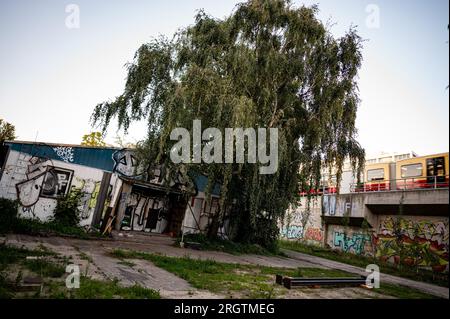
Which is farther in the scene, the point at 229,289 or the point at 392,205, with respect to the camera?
the point at 392,205

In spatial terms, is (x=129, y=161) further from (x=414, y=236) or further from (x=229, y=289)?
(x=414, y=236)

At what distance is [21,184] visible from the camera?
1173cm

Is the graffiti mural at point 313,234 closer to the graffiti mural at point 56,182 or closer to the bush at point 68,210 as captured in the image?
the bush at point 68,210

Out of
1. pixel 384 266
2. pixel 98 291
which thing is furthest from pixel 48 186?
pixel 384 266

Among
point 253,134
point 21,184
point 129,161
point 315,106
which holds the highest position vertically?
point 315,106

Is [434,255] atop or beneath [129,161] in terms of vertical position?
beneath

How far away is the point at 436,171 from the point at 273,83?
11.8m

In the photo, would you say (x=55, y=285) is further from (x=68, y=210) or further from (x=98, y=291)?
(x=68, y=210)

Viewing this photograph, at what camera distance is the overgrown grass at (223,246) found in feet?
45.5

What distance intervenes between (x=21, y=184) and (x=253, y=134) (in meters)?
10.3

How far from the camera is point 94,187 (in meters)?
13.2

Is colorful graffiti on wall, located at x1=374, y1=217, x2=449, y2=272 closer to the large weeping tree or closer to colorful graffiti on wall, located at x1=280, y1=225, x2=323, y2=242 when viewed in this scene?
colorful graffiti on wall, located at x1=280, y1=225, x2=323, y2=242
